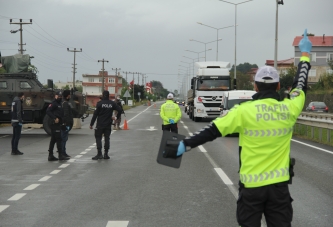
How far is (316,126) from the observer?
75.5 ft

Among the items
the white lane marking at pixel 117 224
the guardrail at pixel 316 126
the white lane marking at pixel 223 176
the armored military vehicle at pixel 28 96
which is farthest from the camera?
the armored military vehicle at pixel 28 96

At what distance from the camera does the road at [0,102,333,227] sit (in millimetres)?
7871

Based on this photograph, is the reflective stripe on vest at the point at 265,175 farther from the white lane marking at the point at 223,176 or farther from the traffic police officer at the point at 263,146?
the white lane marking at the point at 223,176

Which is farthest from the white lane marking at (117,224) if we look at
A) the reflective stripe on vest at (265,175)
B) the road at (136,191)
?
the reflective stripe on vest at (265,175)

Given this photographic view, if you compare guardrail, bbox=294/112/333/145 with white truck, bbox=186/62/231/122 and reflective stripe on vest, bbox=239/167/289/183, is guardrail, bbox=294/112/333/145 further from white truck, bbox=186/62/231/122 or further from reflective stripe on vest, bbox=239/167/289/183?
reflective stripe on vest, bbox=239/167/289/183

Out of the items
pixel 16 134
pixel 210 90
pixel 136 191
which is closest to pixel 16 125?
pixel 16 134

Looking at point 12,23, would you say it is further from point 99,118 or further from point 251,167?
point 251,167

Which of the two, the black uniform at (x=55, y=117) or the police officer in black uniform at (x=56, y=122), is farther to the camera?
the black uniform at (x=55, y=117)

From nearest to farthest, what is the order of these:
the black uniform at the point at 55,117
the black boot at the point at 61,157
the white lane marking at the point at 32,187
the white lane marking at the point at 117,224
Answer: the white lane marking at the point at 117,224 → the white lane marking at the point at 32,187 → the black boot at the point at 61,157 → the black uniform at the point at 55,117

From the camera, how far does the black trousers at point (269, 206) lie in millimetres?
4480

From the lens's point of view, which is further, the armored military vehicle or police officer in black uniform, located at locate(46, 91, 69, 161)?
the armored military vehicle

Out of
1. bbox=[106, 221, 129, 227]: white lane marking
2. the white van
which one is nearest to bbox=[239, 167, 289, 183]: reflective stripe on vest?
bbox=[106, 221, 129, 227]: white lane marking

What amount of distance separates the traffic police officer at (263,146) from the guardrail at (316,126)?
1672 cm

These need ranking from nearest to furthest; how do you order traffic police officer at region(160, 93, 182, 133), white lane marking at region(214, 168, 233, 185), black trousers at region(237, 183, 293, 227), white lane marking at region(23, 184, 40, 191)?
black trousers at region(237, 183, 293, 227) → white lane marking at region(23, 184, 40, 191) → white lane marking at region(214, 168, 233, 185) → traffic police officer at region(160, 93, 182, 133)
